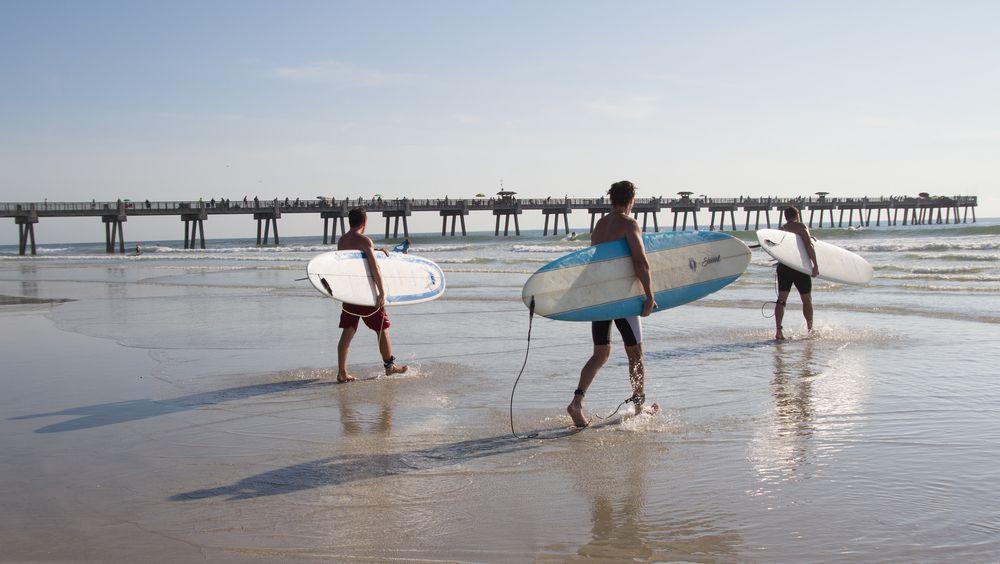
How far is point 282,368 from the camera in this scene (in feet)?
25.8

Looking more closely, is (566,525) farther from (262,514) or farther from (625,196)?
(625,196)

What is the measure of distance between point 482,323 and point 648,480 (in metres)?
7.17

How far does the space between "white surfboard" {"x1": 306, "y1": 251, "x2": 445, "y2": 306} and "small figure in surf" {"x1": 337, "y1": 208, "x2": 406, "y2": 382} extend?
0.30ft

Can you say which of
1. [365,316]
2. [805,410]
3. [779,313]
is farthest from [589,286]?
[779,313]

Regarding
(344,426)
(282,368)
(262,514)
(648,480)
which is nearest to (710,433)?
(648,480)

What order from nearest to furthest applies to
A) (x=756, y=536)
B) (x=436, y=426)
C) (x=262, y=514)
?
(x=756, y=536)
(x=262, y=514)
(x=436, y=426)

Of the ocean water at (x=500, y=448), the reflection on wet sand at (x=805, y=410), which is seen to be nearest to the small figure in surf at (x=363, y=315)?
the ocean water at (x=500, y=448)

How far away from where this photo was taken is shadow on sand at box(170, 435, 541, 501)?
408 cm

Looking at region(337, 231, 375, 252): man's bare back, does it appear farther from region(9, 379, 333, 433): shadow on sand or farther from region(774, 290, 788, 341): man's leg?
region(774, 290, 788, 341): man's leg

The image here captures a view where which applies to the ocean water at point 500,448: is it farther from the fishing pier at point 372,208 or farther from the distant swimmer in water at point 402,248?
the fishing pier at point 372,208

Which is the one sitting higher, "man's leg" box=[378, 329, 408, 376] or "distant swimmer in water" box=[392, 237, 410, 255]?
"distant swimmer in water" box=[392, 237, 410, 255]

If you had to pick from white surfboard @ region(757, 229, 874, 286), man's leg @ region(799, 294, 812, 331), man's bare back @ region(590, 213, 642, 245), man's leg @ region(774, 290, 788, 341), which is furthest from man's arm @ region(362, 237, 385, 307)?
man's leg @ region(799, 294, 812, 331)

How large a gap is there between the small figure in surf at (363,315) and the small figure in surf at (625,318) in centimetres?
243

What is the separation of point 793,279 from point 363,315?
536 cm
